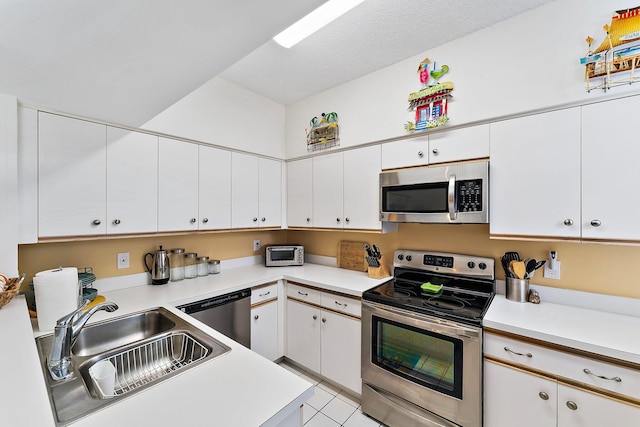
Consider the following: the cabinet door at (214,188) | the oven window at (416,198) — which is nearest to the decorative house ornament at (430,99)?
the oven window at (416,198)

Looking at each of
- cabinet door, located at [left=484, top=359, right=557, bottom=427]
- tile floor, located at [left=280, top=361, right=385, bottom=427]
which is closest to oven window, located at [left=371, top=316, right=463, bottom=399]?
cabinet door, located at [left=484, top=359, right=557, bottom=427]

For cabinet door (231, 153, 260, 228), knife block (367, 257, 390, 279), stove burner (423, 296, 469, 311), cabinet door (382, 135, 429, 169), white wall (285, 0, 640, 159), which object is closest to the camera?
white wall (285, 0, 640, 159)

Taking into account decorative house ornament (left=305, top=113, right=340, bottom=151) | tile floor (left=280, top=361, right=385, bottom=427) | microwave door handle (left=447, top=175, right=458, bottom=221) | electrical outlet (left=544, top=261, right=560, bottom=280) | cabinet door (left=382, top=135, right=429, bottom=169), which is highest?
decorative house ornament (left=305, top=113, right=340, bottom=151)

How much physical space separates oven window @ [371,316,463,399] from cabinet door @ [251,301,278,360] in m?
0.98

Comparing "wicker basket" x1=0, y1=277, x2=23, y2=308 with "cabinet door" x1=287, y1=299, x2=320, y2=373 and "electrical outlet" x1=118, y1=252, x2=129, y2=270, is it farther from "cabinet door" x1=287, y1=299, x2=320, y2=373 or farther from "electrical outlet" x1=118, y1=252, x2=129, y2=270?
"cabinet door" x1=287, y1=299, x2=320, y2=373

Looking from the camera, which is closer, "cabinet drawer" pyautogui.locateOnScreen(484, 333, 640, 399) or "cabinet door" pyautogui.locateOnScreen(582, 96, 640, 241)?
"cabinet drawer" pyautogui.locateOnScreen(484, 333, 640, 399)

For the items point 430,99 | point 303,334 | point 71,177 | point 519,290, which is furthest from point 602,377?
point 71,177

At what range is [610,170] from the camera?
1401 millimetres

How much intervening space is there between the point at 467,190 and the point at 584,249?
30.4 inches

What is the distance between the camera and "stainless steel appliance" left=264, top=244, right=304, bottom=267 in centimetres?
289

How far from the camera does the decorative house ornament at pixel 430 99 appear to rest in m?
1.88

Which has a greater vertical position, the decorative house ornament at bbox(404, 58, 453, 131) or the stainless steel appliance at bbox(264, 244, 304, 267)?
the decorative house ornament at bbox(404, 58, 453, 131)

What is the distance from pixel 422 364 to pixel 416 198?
3.65 feet

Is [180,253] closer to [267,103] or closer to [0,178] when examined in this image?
[0,178]
